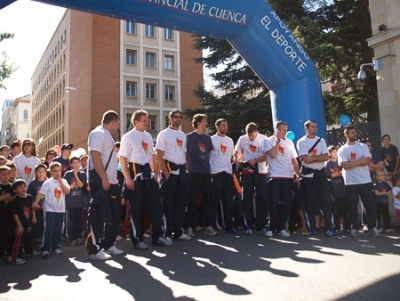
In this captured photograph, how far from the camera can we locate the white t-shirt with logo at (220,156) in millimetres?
7277

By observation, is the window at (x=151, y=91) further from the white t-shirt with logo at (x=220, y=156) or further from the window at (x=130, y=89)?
the white t-shirt with logo at (x=220, y=156)

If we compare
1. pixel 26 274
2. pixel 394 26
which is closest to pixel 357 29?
Result: pixel 394 26

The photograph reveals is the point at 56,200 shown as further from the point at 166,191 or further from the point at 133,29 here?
the point at 133,29

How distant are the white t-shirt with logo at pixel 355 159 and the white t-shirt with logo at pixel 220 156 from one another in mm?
1950

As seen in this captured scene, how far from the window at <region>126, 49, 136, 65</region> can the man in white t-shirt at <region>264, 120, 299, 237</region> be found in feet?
120

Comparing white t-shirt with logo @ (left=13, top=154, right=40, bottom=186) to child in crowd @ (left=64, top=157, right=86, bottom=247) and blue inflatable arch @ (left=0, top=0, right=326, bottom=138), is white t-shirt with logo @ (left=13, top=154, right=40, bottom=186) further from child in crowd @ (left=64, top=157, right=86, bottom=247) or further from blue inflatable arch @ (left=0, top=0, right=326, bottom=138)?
blue inflatable arch @ (left=0, top=0, right=326, bottom=138)

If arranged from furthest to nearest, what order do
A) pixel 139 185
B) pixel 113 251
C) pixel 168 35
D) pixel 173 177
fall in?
pixel 168 35, pixel 173 177, pixel 139 185, pixel 113 251

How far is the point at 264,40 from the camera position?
9000mm

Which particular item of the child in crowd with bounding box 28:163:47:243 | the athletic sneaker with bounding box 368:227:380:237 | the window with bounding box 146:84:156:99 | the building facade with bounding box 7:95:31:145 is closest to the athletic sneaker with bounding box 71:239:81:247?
the child in crowd with bounding box 28:163:47:243

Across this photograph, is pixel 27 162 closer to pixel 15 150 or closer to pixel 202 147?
pixel 15 150

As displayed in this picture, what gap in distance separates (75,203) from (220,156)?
2730mm

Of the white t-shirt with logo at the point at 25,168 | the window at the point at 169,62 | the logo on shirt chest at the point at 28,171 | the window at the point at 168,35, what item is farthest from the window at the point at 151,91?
the logo on shirt chest at the point at 28,171

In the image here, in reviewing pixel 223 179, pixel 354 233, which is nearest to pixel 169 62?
pixel 223 179

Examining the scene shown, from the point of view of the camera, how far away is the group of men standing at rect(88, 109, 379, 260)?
5.84 m
